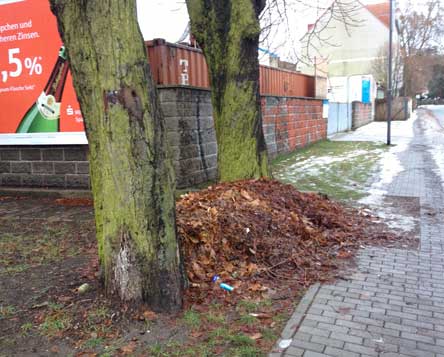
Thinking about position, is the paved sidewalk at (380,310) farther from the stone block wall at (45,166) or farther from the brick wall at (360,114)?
the brick wall at (360,114)

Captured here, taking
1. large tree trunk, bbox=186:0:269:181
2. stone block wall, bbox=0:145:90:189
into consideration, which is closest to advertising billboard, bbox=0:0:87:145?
stone block wall, bbox=0:145:90:189

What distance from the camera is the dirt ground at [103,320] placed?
3.08 m

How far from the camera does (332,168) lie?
38.2 feet

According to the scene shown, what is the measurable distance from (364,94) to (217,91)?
Answer: 3150 centimetres

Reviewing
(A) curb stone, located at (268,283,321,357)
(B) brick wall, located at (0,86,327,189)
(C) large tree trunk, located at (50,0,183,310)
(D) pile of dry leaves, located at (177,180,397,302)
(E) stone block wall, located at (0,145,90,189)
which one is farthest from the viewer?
(E) stone block wall, located at (0,145,90,189)

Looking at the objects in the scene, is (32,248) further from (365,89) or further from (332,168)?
(365,89)

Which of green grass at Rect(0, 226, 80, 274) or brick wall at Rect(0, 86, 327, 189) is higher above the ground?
brick wall at Rect(0, 86, 327, 189)

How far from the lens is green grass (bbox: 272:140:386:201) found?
895 centimetres

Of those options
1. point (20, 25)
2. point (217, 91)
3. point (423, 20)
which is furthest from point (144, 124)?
point (423, 20)

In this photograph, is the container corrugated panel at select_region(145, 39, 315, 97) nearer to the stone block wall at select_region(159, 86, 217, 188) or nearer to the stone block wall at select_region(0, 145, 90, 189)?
the stone block wall at select_region(159, 86, 217, 188)

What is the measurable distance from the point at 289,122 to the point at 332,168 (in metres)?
3.42

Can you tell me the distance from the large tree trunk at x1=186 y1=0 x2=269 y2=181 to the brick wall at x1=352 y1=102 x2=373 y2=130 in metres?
22.9

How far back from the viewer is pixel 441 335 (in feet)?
10.6

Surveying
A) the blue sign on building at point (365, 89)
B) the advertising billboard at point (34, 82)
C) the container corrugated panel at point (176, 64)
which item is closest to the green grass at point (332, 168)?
the container corrugated panel at point (176, 64)
